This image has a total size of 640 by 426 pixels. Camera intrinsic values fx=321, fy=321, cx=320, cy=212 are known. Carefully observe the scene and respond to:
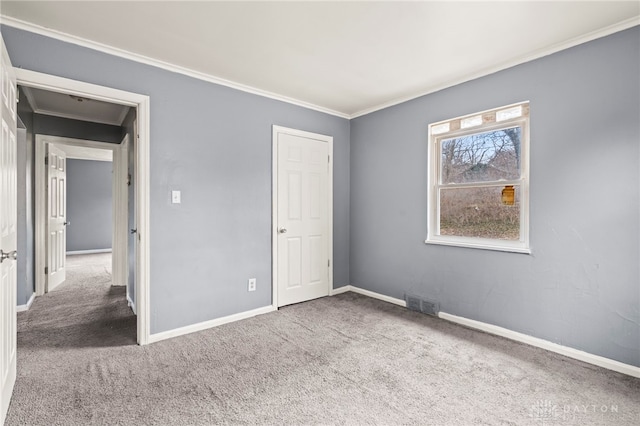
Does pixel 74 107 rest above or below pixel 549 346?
above

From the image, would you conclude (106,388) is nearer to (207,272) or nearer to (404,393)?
(207,272)

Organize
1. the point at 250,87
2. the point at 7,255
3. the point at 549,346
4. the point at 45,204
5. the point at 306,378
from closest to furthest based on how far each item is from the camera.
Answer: the point at 7,255
the point at 306,378
the point at 549,346
the point at 250,87
the point at 45,204

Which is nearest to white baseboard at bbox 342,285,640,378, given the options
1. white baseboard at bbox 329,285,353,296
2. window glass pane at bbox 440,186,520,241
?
window glass pane at bbox 440,186,520,241

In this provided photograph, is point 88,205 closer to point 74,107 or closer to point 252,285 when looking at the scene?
point 74,107

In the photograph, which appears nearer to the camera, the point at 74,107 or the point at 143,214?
the point at 143,214

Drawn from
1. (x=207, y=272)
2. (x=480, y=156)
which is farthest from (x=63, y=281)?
(x=480, y=156)

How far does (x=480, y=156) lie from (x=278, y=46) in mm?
2134

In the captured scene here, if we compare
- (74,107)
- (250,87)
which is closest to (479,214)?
(250,87)

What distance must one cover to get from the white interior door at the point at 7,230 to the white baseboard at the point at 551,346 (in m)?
3.40

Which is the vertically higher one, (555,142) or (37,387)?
(555,142)

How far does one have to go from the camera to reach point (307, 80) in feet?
10.5

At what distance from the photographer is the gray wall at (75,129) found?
4.18 metres

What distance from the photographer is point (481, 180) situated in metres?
3.13

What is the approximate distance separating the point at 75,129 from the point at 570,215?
5.74 meters
